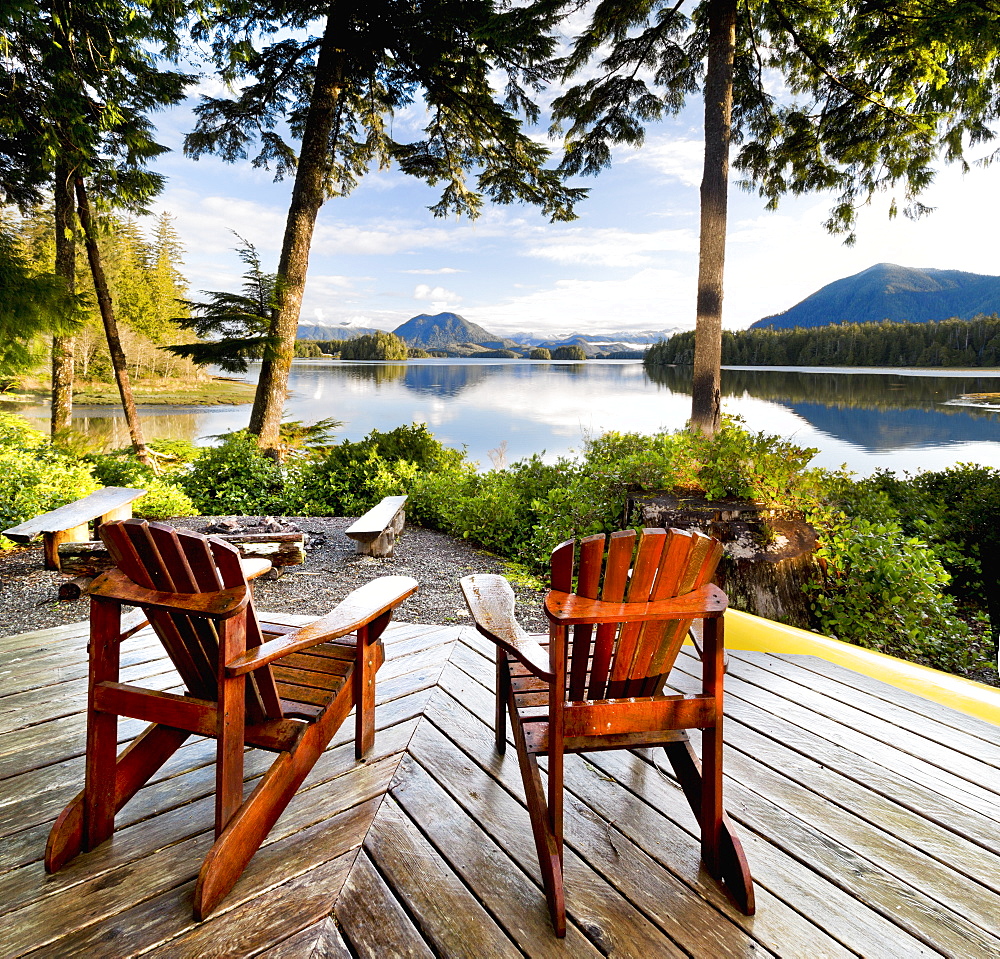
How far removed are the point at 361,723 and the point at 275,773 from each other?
507 mm

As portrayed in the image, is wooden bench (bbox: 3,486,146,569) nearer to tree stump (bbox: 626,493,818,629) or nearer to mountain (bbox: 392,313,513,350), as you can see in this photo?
tree stump (bbox: 626,493,818,629)

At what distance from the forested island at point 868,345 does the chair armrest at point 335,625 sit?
25837 mm

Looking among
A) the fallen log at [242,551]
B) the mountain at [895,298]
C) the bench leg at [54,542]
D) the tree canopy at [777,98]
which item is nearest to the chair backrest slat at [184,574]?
the fallen log at [242,551]

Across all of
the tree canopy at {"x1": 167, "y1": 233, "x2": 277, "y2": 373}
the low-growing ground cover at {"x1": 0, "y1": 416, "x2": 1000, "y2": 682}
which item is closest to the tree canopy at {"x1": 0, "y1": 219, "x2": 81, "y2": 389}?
the low-growing ground cover at {"x1": 0, "y1": 416, "x2": 1000, "y2": 682}

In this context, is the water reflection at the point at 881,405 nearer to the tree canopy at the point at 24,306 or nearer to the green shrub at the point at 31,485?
the tree canopy at the point at 24,306

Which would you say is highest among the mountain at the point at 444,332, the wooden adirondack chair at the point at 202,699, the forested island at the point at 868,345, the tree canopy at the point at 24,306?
the mountain at the point at 444,332

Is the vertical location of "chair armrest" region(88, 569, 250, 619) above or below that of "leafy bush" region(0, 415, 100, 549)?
above

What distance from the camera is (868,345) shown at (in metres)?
31.9

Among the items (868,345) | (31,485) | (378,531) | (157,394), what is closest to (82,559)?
(31,485)

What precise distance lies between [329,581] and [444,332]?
379ft

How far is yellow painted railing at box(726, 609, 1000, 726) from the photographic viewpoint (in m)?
2.28

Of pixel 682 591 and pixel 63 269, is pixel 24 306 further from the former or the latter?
pixel 682 591

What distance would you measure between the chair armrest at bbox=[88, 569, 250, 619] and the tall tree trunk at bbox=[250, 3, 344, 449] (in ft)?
25.4

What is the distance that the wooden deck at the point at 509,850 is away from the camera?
4.12 ft
